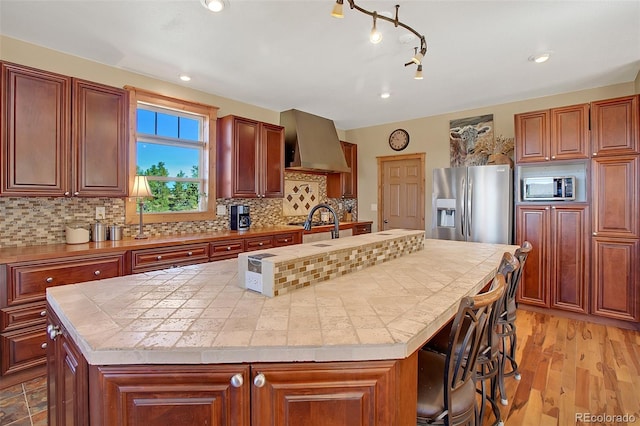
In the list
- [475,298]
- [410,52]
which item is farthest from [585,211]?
[475,298]

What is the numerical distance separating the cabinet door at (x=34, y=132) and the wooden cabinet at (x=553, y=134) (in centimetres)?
469

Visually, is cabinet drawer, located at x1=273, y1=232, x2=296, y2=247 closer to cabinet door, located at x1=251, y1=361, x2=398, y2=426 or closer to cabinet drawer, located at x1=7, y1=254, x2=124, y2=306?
cabinet drawer, located at x1=7, y1=254, x2=124, y2=306

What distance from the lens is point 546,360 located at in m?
2.66

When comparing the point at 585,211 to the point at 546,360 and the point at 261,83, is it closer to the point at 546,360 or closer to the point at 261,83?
the point at 546,360

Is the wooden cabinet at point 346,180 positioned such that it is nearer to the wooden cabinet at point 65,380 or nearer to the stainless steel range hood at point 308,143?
the stainless steel range hood at point 308,143

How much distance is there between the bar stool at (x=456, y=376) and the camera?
1.13 metres

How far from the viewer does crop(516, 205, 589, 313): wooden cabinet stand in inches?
140

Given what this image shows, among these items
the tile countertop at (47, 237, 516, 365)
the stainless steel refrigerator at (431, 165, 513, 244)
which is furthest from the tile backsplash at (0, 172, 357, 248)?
the stainless steel refrigerator at (431, 165, 513, 244)

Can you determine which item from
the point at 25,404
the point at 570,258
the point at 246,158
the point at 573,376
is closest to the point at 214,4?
the point at 246,158

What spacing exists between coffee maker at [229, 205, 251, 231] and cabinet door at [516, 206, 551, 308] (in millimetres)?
3375

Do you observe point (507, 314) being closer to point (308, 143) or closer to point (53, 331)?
point (53, 331)

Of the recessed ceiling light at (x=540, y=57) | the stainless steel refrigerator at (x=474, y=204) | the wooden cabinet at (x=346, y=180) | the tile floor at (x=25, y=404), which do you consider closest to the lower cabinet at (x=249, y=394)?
the tile floor at (x=25, y=404)

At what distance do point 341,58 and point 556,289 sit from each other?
3513mm

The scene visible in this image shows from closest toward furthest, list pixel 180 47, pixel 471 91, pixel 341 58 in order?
1. pixel 180 47
2. pixel 341 58
3. pixel 471 91
